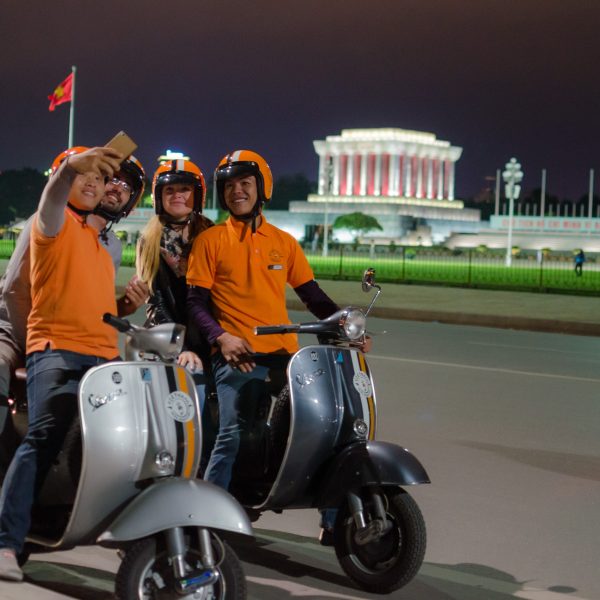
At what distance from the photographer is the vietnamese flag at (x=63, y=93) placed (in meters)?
37.6

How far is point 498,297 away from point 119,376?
22.0 meters

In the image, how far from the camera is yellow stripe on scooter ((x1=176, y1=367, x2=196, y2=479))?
3.87 m

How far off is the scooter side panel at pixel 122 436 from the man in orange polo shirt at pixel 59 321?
0.29m

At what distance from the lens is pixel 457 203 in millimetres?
121438

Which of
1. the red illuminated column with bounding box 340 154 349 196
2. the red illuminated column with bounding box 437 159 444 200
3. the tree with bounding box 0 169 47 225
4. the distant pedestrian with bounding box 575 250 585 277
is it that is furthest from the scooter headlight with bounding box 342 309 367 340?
the tree with bounding box 0 169 47 225

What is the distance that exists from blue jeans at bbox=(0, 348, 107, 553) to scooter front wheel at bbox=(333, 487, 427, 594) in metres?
1.21

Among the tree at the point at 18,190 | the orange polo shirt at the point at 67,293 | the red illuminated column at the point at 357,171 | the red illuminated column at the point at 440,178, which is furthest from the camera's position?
the tree at the point at 18,190

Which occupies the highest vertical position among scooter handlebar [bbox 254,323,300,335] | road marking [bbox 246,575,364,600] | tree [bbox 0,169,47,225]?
tree [bbox 0,169,47,225]

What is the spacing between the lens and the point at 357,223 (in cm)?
9719

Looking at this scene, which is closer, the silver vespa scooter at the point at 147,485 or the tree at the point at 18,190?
the silver vespa scooter at the point at 147,485

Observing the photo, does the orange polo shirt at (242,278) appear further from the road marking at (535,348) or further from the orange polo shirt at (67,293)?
the road marking at (535,348)

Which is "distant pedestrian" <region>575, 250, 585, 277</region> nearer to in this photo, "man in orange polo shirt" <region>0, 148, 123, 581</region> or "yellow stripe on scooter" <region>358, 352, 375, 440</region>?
"yellow stripe on scooter" <region>358, 352, 375, 440</region>

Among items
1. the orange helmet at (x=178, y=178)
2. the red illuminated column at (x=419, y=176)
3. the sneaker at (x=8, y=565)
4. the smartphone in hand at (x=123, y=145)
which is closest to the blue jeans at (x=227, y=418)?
the sneaker at (x=8, y=565)

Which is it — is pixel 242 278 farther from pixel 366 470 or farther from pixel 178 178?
pixel 366 470
